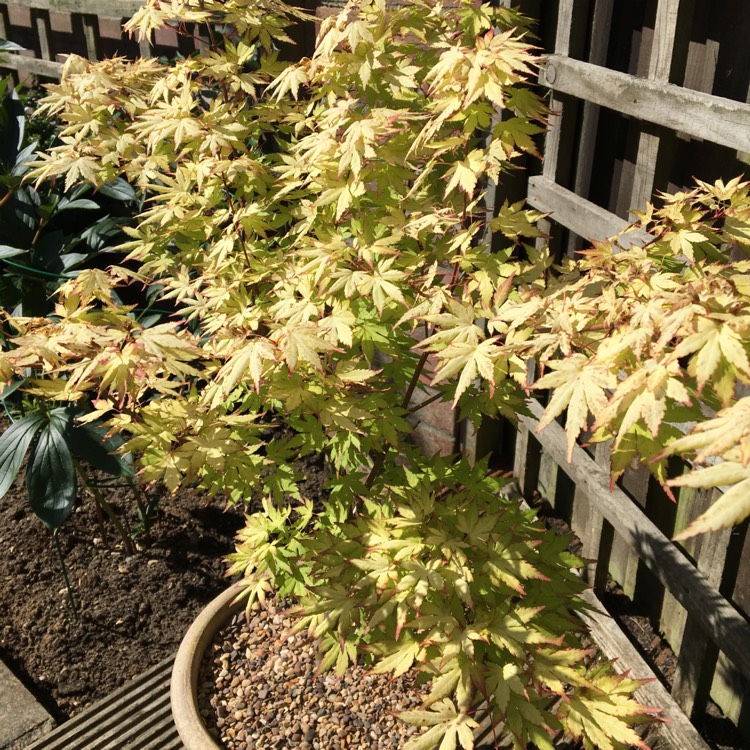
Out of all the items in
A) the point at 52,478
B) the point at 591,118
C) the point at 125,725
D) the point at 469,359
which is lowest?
the point at 125,725

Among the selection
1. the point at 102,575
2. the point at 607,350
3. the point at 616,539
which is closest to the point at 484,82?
the point at 607,350

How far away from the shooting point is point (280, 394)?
1879 millimetres

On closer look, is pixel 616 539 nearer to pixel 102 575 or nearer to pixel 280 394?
pixel 280 394

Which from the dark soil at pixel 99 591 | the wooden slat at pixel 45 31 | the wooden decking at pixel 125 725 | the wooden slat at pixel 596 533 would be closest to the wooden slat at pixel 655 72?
the wooden slat at pixel 596 533

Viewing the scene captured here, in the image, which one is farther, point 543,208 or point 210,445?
point 543,208

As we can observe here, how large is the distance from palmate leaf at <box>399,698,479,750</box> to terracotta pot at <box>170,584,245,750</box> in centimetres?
90

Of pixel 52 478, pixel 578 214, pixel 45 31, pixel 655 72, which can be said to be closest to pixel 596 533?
pixel 578 214

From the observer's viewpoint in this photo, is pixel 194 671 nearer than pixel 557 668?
No

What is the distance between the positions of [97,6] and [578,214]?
3.71 meters

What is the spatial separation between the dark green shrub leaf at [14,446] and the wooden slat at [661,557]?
6.08 feet

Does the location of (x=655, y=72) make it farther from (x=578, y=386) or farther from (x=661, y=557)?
(x=661, y=557)

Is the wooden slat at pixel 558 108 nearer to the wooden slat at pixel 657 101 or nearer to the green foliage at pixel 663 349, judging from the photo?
the wooden slat at pixel 657 101

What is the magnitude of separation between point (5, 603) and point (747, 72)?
314cm

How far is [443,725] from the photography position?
1697mm
